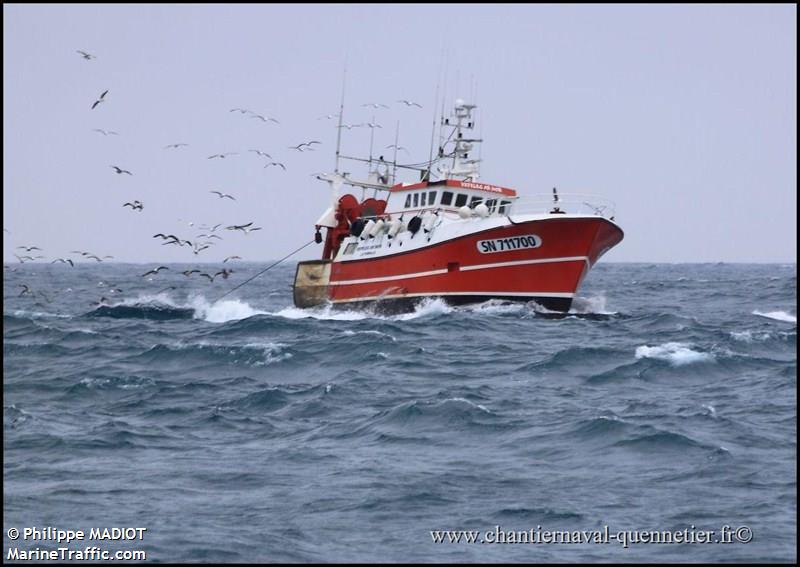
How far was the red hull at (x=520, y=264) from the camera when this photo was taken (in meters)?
41.2

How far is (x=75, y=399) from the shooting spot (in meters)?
24.9

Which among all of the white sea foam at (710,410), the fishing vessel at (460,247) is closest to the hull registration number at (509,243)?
the fishing vessel at (460,247)

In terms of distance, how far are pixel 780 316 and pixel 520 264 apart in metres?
10.6

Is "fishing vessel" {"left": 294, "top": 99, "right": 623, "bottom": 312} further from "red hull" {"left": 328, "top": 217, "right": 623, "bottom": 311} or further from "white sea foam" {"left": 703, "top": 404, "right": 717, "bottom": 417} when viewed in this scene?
"white sea foam" {"left": 703, "top": 404, "right": 717, "bottom": 417}

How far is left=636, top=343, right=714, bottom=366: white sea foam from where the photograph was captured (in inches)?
1090

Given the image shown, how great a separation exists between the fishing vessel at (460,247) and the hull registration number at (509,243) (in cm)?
4

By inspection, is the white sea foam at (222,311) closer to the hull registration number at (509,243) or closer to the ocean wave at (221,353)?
the hull registration number at (509,243)

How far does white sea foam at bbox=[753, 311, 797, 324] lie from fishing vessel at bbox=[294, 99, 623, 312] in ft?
21.6

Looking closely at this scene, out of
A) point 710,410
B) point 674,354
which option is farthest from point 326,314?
point 710,410

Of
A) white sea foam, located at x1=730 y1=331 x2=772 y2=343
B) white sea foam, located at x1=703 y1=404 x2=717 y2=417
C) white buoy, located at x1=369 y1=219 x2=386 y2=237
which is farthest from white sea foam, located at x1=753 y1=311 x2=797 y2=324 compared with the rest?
white sea foam, located at x1=703 y1=404 x2=717 y2=417

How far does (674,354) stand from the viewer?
Answer: 28.6 meters

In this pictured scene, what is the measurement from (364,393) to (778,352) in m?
12.2

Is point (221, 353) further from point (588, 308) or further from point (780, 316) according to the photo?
point (780, 316)

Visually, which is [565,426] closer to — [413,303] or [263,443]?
[263,443]
